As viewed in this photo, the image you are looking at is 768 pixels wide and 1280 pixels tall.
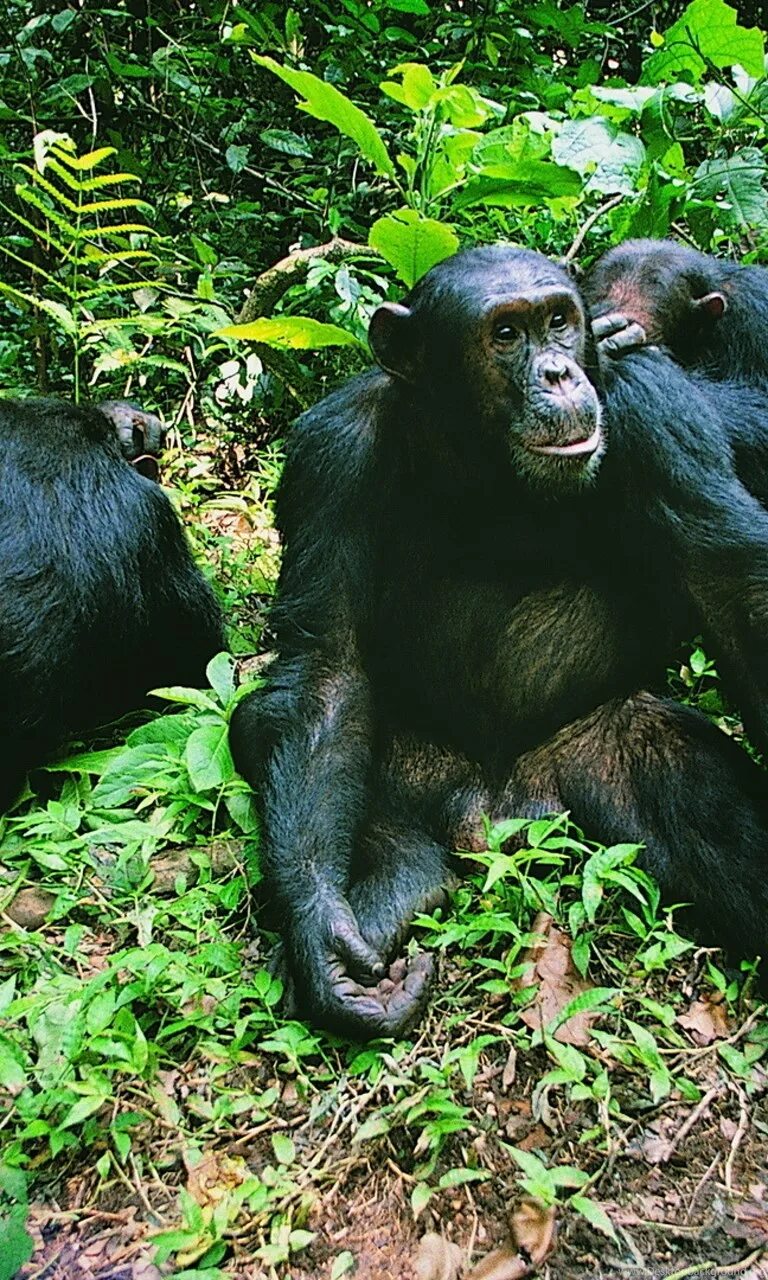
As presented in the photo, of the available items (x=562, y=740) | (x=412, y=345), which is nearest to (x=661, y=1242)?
(x=562, y=740)

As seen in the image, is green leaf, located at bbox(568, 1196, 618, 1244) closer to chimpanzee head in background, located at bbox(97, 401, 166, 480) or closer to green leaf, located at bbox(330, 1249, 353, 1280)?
green leaf, located at bbox(330, 1249, 353, 1280)

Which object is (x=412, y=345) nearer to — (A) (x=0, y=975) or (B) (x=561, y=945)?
(B) (x=561, y=945)

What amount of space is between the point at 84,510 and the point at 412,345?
1290mm

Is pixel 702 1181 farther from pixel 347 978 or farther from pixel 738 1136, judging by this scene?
pixel 347 978

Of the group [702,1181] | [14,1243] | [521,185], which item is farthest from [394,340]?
[14,1243]

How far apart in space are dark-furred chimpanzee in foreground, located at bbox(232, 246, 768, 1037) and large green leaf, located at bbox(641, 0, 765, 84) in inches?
66.4

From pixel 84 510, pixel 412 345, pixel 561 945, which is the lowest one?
pixel 561 945

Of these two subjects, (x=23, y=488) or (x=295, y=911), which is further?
(x=23, y=488)

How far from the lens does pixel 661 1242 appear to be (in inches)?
86.5

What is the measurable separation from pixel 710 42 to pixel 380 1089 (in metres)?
3.89

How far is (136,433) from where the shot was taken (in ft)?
14.0

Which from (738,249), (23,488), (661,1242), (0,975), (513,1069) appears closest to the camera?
(661,1242)

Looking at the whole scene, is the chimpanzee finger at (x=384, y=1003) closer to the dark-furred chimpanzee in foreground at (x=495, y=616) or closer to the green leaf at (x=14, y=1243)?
the dark-furred chimpanzee in foreground at (x=495, y=616)

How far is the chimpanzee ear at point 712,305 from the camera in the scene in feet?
12.6
